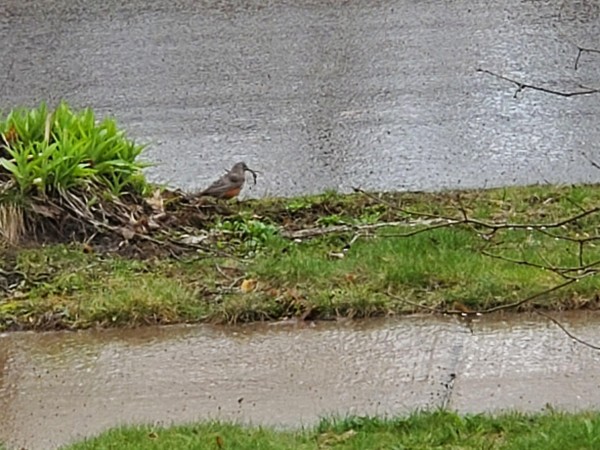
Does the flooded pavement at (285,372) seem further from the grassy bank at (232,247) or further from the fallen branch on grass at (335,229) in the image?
the fallen branch on grass at (335,229)

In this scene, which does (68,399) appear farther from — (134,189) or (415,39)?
(415,39)

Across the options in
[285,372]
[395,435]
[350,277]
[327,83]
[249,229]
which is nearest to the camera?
[395,435]

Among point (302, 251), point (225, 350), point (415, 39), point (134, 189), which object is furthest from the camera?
point (415, 39)

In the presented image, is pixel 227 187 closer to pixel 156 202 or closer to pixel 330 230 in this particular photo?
pixel 156 202

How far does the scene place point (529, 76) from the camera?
8086mm

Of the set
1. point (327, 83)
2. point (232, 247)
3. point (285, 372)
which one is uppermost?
point (327, 83)

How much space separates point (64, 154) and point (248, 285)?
1177 mm

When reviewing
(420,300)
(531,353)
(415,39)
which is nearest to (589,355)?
(531,353)

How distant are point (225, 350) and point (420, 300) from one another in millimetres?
834

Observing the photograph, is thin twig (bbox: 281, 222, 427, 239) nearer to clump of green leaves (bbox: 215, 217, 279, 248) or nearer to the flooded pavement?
clump of green leaves (bbox: 215, 217, 279, 248)

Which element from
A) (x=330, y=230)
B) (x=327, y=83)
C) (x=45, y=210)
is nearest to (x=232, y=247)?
(x=330, y=230)

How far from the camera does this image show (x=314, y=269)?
17.4 feet

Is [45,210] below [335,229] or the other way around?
the other way around

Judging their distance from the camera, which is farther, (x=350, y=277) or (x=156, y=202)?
(x=156, y=202)
